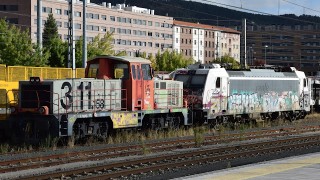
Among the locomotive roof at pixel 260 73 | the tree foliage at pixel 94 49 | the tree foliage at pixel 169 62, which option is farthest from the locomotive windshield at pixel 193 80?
the tree foliage at pixel 169 62

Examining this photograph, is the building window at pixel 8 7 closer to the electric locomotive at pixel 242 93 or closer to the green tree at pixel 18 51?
the green tree at pixel 18 51

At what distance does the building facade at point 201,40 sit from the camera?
6250 inches

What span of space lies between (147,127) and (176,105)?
2.19m

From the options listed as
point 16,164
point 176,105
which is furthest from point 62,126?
point 176,105

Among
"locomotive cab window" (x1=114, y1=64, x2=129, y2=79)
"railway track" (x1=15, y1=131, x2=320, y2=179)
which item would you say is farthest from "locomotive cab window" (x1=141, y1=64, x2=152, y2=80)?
"railway track" (x1=15, y1=131, x2=320, y2=179)

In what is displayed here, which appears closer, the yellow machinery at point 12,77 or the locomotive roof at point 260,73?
the yellow machinery at point 12,77

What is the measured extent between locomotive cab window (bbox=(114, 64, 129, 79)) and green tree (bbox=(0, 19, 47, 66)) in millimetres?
18882

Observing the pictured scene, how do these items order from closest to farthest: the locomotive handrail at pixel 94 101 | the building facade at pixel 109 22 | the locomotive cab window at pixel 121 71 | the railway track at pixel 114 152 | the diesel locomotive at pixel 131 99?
1. the railway track at pixel 114 152
2. the diesel locomotive at pixel 131 99
3. the locomotive handrail at pixel 94 101
4. the locomotive cab window at pixel 121 71
5. the building facade at pixel 109 22

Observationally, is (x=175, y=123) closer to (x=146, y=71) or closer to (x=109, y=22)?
(x=146, y=71)

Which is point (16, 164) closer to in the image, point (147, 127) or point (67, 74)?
point (147, 127)

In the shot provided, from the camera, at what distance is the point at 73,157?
18.8 m

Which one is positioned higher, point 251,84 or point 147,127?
point 251,84

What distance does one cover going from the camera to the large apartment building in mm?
112438

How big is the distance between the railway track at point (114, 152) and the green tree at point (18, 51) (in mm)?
19773
